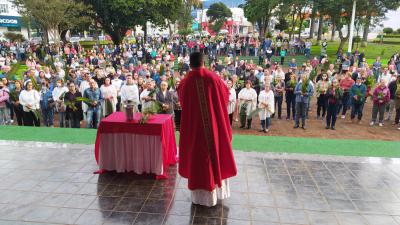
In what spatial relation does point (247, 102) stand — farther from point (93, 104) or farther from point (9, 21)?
point (9, 21)

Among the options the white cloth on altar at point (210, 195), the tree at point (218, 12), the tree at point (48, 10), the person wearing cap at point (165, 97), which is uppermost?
the tree at point (218, 12)

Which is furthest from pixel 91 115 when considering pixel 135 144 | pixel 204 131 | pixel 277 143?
pixel 204 131

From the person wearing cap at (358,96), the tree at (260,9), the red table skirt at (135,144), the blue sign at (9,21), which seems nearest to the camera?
the red table skirt at (135,144)

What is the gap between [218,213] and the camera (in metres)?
4.68

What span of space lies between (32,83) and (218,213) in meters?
8.26

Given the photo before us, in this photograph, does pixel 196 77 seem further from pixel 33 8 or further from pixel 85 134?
pixel 33 8

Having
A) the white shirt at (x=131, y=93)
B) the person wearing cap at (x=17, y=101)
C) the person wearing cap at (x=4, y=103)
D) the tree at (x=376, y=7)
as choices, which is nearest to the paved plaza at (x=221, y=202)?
the person wearing cap at (x=17, y=101)

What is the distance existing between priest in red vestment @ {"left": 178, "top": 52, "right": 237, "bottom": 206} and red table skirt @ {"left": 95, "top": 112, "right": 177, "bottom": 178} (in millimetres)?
878

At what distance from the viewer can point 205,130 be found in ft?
14.9

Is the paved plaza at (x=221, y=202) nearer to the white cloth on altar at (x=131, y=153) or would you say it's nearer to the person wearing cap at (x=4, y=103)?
the white cloth on altar at (x=131, y=153)

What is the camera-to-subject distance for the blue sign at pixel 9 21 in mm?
46222

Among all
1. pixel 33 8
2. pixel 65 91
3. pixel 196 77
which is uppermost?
pixel 33 8

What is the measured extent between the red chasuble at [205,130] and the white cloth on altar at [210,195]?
0.16 m

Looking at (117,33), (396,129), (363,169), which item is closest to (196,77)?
(363,169)
